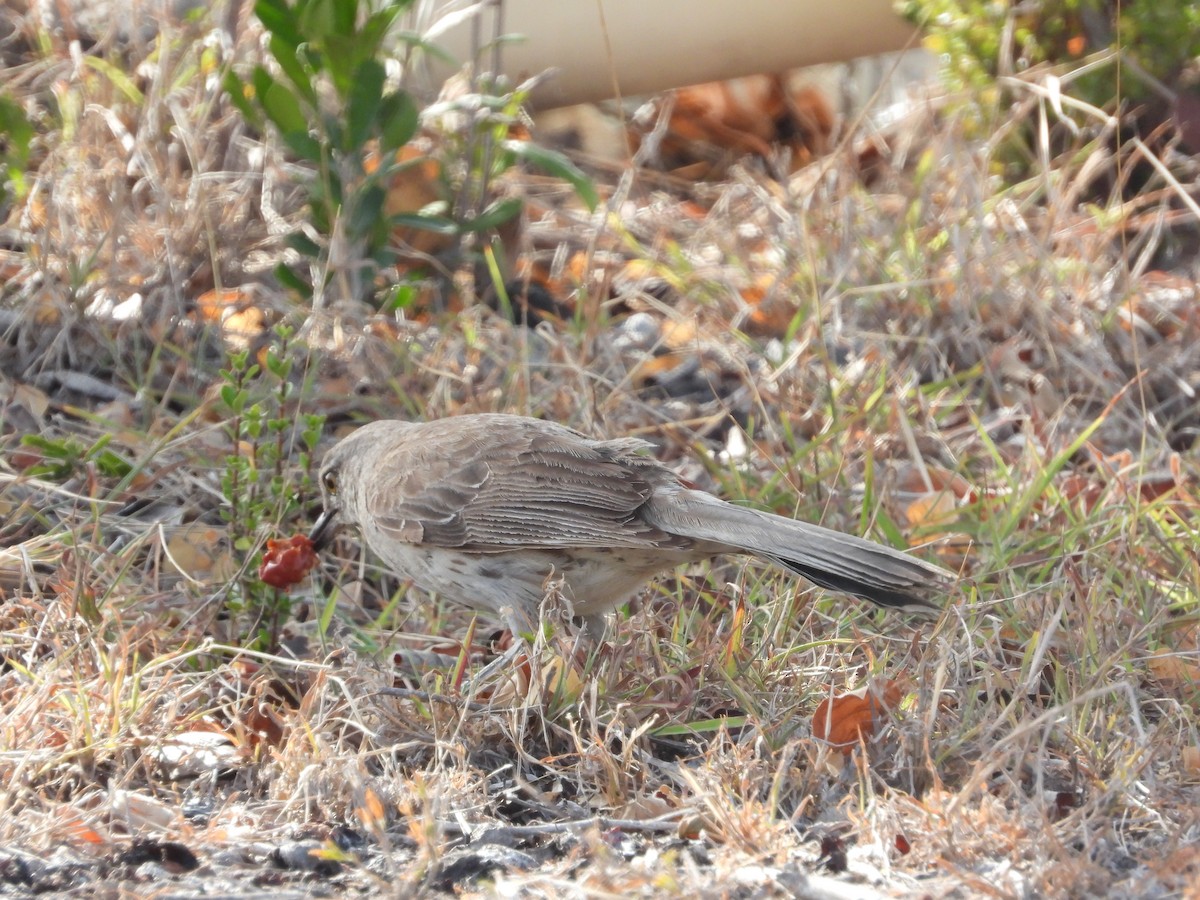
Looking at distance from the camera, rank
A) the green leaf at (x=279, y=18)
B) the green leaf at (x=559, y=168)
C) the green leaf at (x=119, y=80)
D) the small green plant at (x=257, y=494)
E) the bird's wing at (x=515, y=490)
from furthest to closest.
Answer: the green leaf at (x=119, y=80), the green leaf at (x=559, y=168), the green leaf at (x=279, y=18), the small green plant at (x=257, y=494), the bird's wing at (x=515, y=490)

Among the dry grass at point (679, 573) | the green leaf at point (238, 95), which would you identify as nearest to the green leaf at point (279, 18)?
the green leaf at point (238, 95)

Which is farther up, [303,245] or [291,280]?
[303,245]

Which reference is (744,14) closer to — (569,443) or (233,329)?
(233,329)

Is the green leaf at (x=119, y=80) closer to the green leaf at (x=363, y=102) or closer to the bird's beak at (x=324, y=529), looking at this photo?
the green leaf at (x=363, y=102)

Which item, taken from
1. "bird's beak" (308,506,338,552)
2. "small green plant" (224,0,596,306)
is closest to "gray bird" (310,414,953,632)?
"bird's beak" (308,506,338,552)

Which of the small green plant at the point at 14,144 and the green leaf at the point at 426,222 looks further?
the green leaf at the point at 426,222

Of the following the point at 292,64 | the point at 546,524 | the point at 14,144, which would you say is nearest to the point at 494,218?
Result: the point at 292,64

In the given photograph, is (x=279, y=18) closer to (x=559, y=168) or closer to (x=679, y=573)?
(x=559, y=168)

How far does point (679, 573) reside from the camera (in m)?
4.69

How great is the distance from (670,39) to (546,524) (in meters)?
4.73

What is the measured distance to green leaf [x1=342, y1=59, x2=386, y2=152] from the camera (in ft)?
17.3

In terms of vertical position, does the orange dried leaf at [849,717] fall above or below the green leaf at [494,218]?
below

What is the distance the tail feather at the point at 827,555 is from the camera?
3562 mm

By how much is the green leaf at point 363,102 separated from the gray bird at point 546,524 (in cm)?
146
